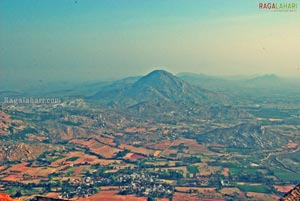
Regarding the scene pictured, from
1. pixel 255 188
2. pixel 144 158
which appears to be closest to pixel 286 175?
pixel 255 188

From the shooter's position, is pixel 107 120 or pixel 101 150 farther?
pixel 107 120

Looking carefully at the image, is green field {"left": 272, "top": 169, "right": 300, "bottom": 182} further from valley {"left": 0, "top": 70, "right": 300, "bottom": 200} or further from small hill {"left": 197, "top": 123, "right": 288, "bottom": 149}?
small hill {"left": 197, "top": 123, "right": 288, "bottom": 149}

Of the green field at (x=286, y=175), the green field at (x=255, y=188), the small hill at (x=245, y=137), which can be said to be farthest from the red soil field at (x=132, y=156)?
the green field at (x=286, y=175)

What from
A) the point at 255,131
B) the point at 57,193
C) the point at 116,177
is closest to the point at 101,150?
the point at 116,177

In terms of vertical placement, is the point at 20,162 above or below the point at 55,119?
below

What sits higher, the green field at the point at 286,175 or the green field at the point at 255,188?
the green field at the point at 286,175

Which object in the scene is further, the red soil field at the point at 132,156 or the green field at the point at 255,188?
the red soil field at the point at 132,156

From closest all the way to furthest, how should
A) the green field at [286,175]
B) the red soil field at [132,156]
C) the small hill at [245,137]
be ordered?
the green field at [286,175]
the red soil field at [132,156]
the small hill at [245,137]

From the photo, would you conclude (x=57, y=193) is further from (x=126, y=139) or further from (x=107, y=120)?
(x=107, y=120)

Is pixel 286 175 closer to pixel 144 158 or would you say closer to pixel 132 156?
pixel 144 158

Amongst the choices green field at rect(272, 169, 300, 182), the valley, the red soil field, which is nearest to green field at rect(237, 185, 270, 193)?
the valley

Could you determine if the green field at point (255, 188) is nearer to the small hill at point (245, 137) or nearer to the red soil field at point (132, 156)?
the red soil field at point (132, 156)
